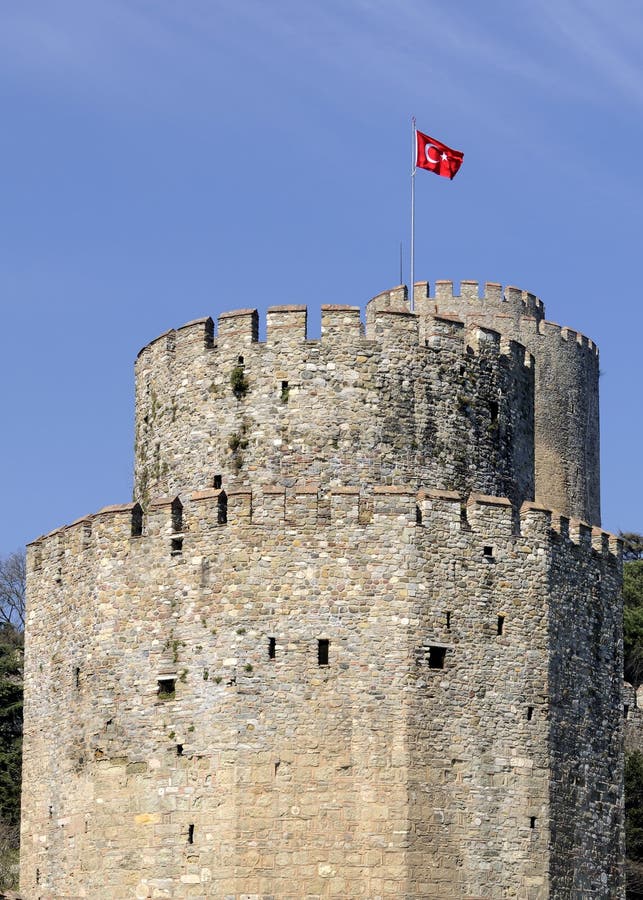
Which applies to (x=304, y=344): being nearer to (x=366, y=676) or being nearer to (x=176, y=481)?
(x=176, y=481)

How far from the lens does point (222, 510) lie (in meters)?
36.6

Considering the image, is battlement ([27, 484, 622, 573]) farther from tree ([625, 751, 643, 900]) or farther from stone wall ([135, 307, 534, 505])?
tree ([625, 751, 643, 900])

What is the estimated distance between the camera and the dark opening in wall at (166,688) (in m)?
36.1

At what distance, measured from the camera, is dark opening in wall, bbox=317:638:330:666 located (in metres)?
35.4

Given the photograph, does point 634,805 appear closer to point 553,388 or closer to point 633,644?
point 633,644

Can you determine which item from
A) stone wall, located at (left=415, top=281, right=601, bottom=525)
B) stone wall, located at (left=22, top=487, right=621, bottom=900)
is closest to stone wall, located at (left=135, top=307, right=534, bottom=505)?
stone wall, located at (left=22, top=487, right=621, bottom=900)

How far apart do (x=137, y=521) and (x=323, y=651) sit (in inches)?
179

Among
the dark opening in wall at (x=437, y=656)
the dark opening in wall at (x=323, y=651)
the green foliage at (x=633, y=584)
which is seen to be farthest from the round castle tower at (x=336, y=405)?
the green foliage at (x=633, y=584)

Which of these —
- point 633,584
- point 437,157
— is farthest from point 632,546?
point 437,157

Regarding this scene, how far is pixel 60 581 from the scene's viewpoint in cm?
3884

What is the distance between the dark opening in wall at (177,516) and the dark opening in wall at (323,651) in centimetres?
341

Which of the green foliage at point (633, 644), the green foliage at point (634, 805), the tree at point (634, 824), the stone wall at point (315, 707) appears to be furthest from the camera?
the green foliage at point (633, 644)

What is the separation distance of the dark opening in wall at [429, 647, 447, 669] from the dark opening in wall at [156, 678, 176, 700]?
441 cm

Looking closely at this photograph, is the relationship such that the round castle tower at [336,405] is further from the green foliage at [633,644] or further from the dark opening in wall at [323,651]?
the green foliage at [633,644]
